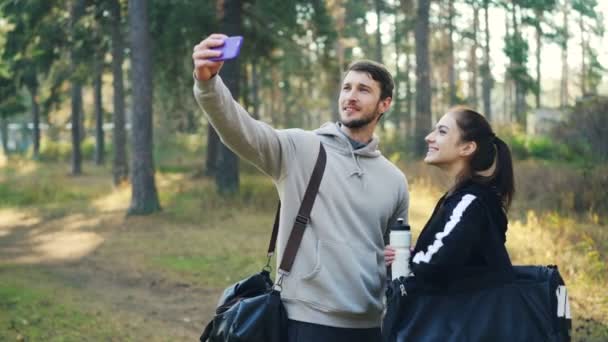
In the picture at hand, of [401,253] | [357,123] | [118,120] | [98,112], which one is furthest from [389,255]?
[98,112]

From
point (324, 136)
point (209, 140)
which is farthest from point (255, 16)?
point (324, 136)

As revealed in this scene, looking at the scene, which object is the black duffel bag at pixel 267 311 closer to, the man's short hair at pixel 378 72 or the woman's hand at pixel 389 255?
the woman's hand at pixel 389 255

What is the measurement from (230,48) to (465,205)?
1.27 meters

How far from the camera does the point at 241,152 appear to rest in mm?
3885

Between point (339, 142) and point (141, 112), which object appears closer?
point (339, 142)

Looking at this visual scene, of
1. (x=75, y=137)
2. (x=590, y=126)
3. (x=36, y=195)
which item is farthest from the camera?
(x=75, y=137)

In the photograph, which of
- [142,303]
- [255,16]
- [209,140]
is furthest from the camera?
[209,140]

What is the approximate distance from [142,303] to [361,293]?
6.77 metres

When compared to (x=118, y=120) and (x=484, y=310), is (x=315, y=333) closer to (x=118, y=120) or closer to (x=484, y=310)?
(x=484, y=310)

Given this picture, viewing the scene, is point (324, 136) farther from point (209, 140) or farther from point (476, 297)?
point (209, 140)

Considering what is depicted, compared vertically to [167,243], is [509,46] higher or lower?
higher

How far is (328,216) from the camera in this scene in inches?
154

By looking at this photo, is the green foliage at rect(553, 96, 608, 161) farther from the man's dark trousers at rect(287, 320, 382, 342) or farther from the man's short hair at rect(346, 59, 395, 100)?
the man's dark trousers at rect(287, 320, 382, 342)

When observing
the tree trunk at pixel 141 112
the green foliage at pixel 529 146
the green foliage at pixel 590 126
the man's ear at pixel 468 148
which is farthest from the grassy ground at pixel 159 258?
the green foliage at pixel 529 146
